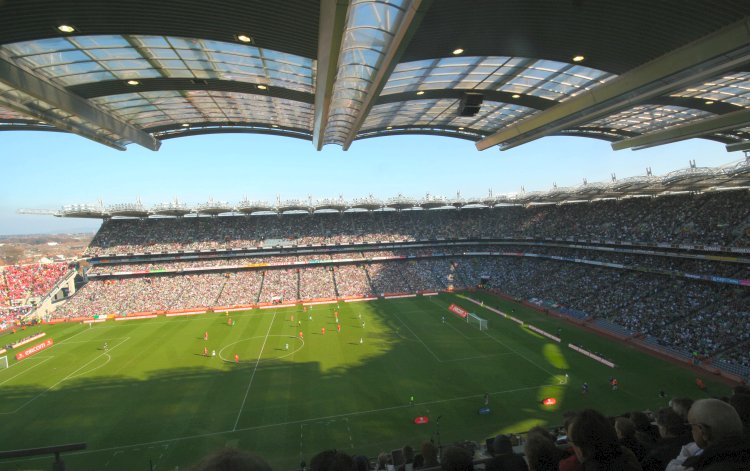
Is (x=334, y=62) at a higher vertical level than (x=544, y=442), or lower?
higher

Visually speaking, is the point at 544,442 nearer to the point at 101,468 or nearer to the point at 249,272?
the point at 101,468

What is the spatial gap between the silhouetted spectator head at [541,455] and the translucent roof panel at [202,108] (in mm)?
21262

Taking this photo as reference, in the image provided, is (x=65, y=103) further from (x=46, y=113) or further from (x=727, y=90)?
(x=727, y=90)

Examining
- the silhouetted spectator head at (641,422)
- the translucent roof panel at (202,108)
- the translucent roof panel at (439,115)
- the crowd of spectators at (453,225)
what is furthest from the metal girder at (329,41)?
the crowd of spectators at (453,225)

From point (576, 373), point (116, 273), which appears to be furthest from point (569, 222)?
point (116, 273)

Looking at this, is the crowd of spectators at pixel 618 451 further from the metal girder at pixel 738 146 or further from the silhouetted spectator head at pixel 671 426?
the metal girder at pixel 738 146

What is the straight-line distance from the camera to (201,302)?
51094 mm

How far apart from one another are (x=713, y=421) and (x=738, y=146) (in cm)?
3562

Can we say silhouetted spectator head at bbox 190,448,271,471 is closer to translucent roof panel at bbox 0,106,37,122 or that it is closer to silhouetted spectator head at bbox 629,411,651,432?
silhouetted spectator head at bbox 629,411,651,432

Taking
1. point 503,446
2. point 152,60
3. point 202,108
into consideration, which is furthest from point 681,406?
point 202,108

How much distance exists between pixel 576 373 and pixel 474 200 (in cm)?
3835

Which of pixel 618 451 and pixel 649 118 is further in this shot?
pixel 649 118

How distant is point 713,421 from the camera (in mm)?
3199

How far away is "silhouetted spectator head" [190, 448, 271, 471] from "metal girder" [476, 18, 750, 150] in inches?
651
